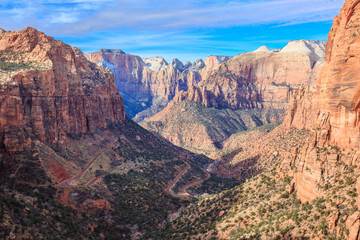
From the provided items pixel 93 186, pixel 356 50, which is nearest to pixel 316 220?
pixel 356 50

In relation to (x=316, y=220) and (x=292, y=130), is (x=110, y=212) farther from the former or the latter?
(x=292, y=130)

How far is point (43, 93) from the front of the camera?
288ft

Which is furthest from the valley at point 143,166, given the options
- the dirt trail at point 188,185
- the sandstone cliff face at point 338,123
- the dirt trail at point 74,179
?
the dirt trail at point 188,185

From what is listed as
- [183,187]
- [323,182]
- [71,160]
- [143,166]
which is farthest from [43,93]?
[323,182]

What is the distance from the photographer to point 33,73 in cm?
8544

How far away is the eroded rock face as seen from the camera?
1587 inches

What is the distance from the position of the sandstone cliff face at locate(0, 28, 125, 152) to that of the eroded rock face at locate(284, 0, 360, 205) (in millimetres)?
64810

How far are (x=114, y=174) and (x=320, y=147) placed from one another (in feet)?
212

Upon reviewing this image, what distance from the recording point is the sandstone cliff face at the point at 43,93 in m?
73.1

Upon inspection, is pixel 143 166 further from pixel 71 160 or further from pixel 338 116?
pixel 338 116

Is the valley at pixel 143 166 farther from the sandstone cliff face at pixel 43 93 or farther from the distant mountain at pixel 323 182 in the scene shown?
the sandstone cliff face at pixel 43 93

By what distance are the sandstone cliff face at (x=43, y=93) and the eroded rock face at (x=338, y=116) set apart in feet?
213

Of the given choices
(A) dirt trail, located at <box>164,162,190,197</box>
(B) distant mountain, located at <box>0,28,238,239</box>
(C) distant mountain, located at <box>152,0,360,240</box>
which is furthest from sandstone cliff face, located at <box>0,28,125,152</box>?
(C) distant mountain, located at <box>152,0,360,240</box>

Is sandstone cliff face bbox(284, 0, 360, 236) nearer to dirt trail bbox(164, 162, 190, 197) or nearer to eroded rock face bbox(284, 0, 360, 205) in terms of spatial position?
eroded rock face bbox(284, 0, 360, 205)
